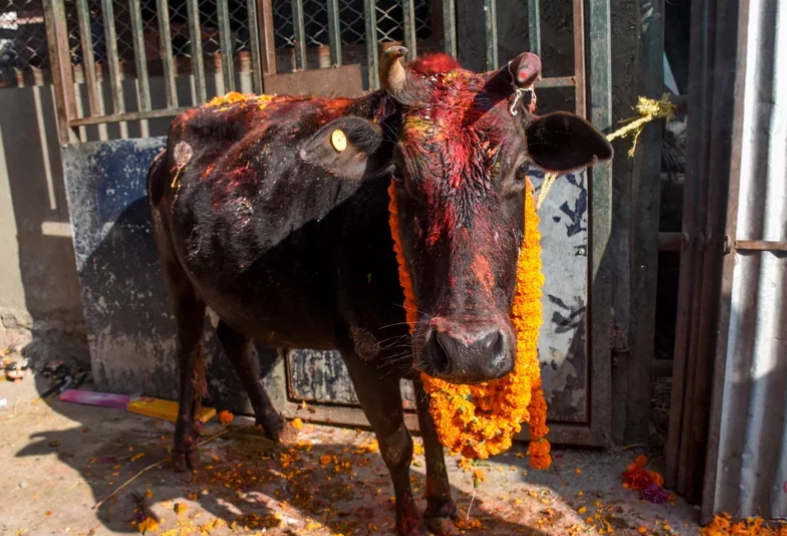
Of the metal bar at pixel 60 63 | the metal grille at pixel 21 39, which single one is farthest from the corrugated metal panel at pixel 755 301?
the metal grille at pixel 21 39

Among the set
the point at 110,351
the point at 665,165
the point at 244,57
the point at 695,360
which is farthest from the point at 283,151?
the point at 665,165

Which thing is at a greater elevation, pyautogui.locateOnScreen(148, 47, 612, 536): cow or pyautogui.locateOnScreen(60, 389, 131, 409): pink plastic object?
pyautogui.locateOnScreen(148, 47, 612, 536): cow

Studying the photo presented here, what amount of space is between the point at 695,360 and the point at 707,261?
53 centimetres

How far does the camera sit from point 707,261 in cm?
327

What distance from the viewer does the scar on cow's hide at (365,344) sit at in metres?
2.86

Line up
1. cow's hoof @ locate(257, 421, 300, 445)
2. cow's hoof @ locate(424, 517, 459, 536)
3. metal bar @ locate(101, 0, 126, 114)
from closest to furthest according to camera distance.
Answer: cow's hoof @ locate(424, 517, 459, 536), cow's hoof @ locate(257, 421, 300, 445), metal bar @ locate(101, 0, 126, 114)

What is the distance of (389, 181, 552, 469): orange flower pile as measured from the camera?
2621mm

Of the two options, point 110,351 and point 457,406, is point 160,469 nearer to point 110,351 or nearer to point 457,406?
point 110,351

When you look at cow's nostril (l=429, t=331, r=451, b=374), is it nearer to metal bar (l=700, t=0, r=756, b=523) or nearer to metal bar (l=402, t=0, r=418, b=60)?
metal bar (l=700, t=0, r=756, b=523)

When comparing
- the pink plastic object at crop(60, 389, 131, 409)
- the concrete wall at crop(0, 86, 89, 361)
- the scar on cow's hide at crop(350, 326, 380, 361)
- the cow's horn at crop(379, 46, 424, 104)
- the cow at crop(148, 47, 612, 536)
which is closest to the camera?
the cow at crop(148, 47, 612, 536)

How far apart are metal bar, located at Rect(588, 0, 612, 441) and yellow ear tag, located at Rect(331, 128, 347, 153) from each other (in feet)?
5.62

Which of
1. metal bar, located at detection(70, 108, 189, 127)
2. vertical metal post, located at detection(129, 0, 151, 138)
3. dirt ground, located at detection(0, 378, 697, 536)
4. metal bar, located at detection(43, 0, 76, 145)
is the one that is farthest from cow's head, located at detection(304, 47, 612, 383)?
metal bar, located at detection(43, 0, 76, 145)

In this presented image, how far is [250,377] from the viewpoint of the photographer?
4.33 m

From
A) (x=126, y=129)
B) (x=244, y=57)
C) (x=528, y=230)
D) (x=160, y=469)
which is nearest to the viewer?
(x=528, y=230)
